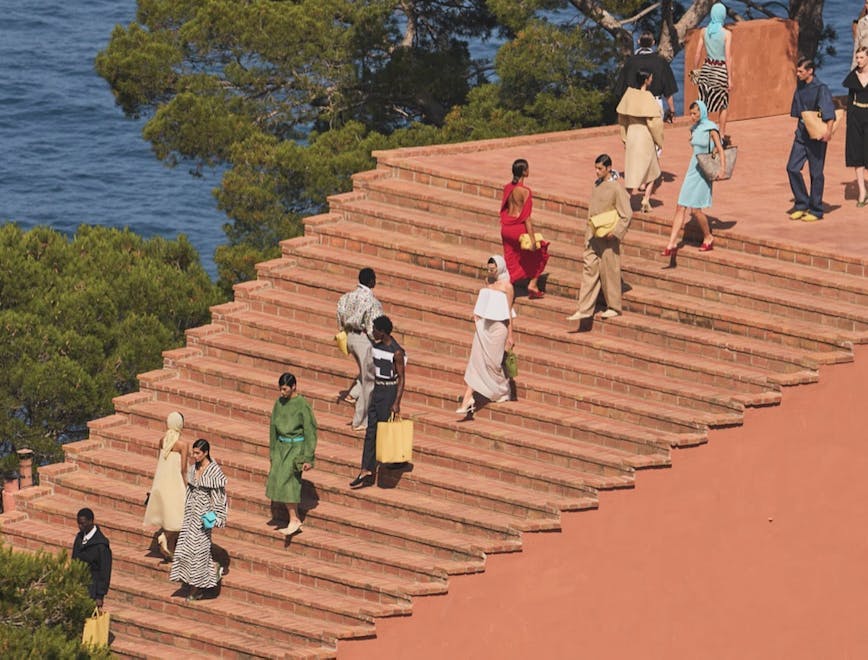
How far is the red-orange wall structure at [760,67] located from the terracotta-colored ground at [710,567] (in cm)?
713

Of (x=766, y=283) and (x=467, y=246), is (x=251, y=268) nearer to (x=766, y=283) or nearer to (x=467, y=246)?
(x=467, y=246)

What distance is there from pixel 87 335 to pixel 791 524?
1002 cm

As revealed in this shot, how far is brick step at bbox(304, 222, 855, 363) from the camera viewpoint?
2111 cm

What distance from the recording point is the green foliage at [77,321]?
27328 mm

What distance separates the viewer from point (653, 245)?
22859mm

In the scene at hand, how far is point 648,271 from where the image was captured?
22531 millimetres

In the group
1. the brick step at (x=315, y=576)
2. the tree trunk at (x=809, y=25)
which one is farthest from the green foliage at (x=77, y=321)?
the tree trunk at (x=809, y=25)

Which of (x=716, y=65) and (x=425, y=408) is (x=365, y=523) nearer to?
(x=425, y=408)

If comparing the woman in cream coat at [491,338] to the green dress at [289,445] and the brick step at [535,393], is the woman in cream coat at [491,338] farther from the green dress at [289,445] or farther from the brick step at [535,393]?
the green dress at [289,445]

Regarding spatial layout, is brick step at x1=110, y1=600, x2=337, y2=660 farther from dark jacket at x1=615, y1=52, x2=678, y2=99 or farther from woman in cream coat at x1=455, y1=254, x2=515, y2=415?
dark jacket at x1=615, y1=52, x2=678, y2=99

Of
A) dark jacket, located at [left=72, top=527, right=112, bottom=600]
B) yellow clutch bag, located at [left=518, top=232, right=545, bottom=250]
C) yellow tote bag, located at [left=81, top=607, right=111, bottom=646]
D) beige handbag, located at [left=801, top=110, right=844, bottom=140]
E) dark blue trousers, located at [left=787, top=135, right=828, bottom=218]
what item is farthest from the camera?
dark blue trousers, located at [left=787, top=135, right=828, bottom=218]

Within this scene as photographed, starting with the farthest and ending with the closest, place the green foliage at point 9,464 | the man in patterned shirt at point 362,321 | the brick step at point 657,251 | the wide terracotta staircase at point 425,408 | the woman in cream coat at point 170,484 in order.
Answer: the green foliage at point 9,464
the brick step at point 657,251
the man in patterned shirt at point 362,321
the woman in cream coat at point 170,484
the wide terracotta staircase at point 425,408

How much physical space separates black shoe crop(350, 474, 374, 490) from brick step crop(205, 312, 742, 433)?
1.07m

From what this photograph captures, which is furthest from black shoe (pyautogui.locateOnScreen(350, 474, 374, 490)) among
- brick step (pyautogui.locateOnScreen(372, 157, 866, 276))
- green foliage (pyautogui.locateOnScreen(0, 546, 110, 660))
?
brick step (pyautogui.locateOnScreen(372, 157, 866, 276))
